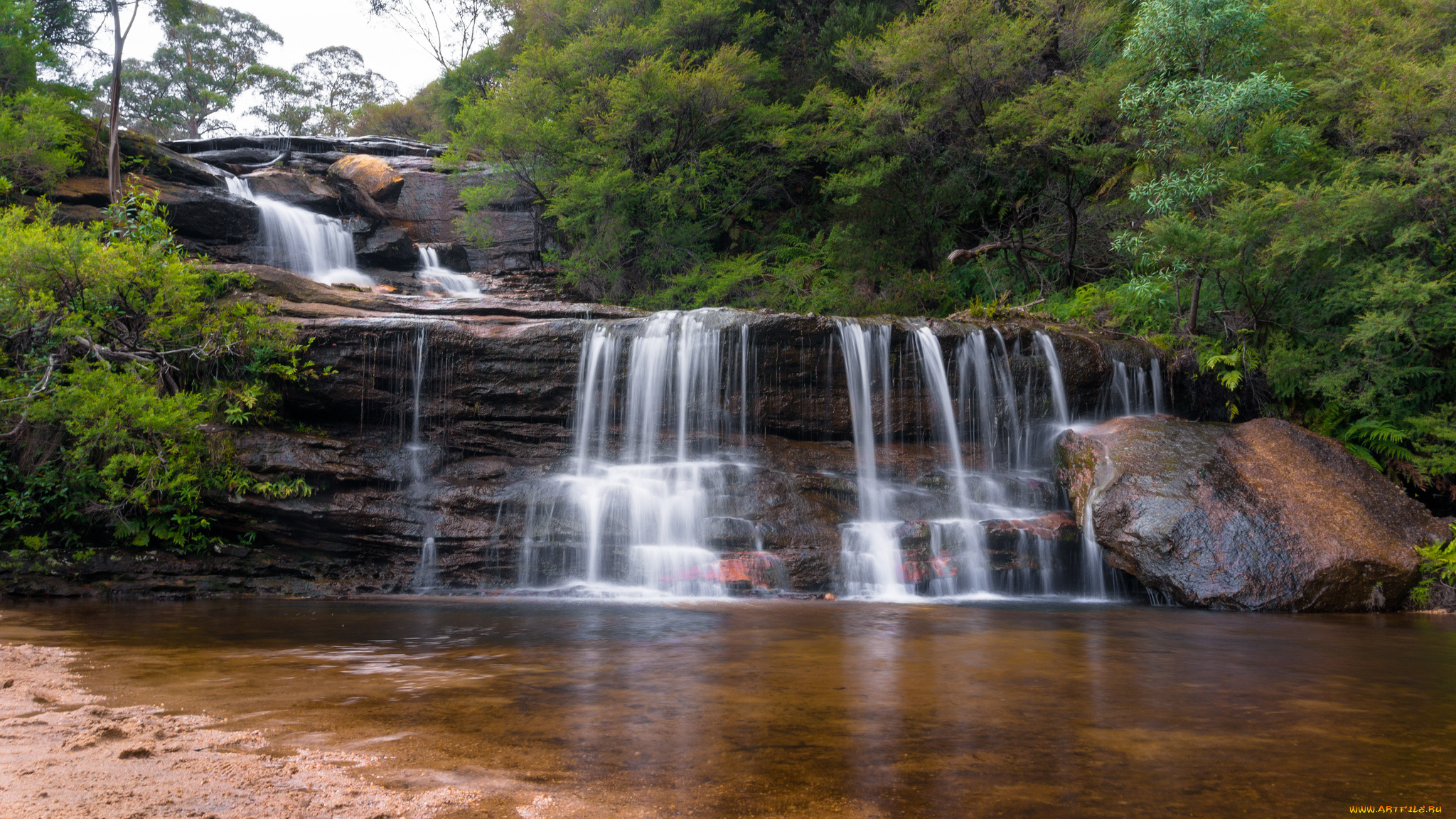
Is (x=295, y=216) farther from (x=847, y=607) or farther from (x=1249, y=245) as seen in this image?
(x=1249, y=245)

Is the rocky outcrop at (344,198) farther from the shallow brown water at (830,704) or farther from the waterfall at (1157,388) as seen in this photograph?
the waterfall at (1157,388)

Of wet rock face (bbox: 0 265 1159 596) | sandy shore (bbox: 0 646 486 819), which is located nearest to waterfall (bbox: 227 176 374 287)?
wet rock face (bbox: 0 265 1159 596)

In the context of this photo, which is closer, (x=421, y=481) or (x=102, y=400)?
(x=102, y=400)

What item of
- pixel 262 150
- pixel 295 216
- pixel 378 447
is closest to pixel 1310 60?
pixel 378 447

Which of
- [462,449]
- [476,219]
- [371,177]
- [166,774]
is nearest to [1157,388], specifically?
[462,449]

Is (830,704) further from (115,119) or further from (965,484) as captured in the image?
(115,119)

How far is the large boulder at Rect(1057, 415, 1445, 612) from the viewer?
27.9 ft

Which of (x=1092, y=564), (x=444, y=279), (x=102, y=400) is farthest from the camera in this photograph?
(x=444, y=279)

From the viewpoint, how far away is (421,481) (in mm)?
10641

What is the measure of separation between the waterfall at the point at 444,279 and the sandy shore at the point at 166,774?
50.9 feet

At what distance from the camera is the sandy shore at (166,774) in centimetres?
249

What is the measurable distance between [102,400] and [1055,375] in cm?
1299

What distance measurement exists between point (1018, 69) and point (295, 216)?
1784cm

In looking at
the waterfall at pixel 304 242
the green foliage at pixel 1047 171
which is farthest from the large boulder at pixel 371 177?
the green foliage at pixel 1047 171
